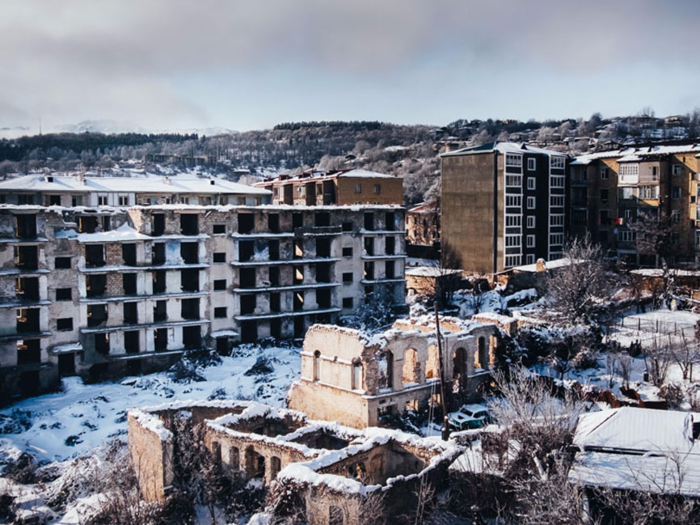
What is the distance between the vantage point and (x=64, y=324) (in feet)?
160

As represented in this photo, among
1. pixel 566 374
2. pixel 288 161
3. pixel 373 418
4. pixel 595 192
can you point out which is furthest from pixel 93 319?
pixel 288 161

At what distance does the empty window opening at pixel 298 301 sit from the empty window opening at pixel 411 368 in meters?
17.0

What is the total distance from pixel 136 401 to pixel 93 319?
26.7 feet

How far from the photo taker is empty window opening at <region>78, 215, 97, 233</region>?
52656 mm

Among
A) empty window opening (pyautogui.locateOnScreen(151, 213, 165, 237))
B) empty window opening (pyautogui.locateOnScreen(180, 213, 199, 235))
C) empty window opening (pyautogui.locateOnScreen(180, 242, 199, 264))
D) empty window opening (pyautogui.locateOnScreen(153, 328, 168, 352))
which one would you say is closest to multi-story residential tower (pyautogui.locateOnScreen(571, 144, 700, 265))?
empty window opening (pyautogui.locateOnScreen(180, 213, 199, 235))

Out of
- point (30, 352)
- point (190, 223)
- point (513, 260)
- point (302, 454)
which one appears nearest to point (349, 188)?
point (513, 260)

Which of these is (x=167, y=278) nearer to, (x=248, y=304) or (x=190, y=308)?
(x=190, y=308)

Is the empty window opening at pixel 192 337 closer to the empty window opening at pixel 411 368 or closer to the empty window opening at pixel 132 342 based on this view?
the empty window opening at pixel 132 342

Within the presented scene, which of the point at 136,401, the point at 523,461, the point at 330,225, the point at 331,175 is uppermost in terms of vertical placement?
the point at 331,175

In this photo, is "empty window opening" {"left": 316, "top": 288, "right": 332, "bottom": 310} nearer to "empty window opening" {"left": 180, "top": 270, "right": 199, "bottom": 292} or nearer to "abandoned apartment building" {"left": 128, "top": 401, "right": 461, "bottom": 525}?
"empty window opening" {"left": 180, "top": 270, "right": 199, "bottom": 292}

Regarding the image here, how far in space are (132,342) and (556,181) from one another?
46569 mm

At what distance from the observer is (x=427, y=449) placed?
97.3ft

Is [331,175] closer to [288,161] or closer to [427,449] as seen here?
[427,449]

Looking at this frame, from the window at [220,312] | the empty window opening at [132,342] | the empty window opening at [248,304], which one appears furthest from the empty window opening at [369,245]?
the empty window opening at [132,342]
